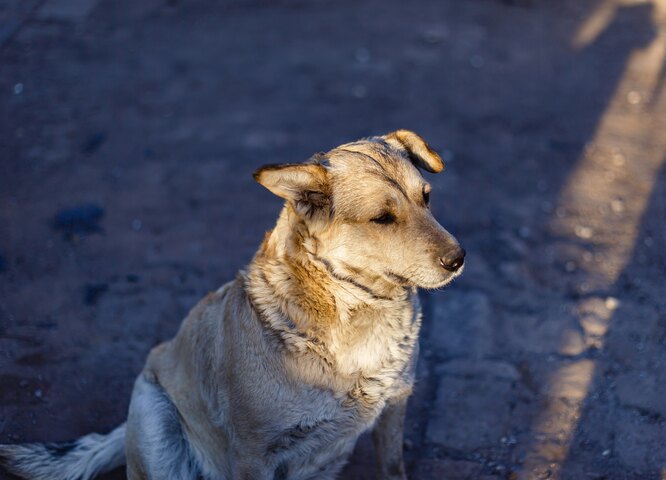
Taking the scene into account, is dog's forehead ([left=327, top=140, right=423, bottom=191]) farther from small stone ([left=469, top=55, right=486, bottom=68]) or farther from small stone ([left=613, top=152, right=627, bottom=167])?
small stone ([left=469, top=55, right=486, bottom=68])

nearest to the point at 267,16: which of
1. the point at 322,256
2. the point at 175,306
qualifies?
the point at 175,306

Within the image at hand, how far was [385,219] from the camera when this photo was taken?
10.3 ft

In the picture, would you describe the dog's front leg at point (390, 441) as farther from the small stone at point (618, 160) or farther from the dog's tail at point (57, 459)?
the small stone at point (618, 160)

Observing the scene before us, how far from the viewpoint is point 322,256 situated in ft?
10.2

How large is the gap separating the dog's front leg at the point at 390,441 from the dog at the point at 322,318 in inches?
2.6

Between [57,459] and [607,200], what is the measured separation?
4723 mm

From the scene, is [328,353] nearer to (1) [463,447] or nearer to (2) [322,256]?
(2) [322,256]

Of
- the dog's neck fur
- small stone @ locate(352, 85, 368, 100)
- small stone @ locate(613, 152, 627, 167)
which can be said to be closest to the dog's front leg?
the dog's neck fur

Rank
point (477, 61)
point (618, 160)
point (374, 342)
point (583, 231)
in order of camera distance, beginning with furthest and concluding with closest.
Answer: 1. point (477, 61)
2. point (618, 160)
3. point (583, 231)
4. point (374, 342)

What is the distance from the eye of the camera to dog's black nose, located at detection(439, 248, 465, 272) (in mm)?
3069

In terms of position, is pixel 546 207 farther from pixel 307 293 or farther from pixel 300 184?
pixel 300 184

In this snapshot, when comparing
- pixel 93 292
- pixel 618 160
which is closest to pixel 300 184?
pixel 93 292

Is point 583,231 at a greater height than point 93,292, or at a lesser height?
greater

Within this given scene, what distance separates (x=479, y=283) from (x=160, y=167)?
3188 millimetres
